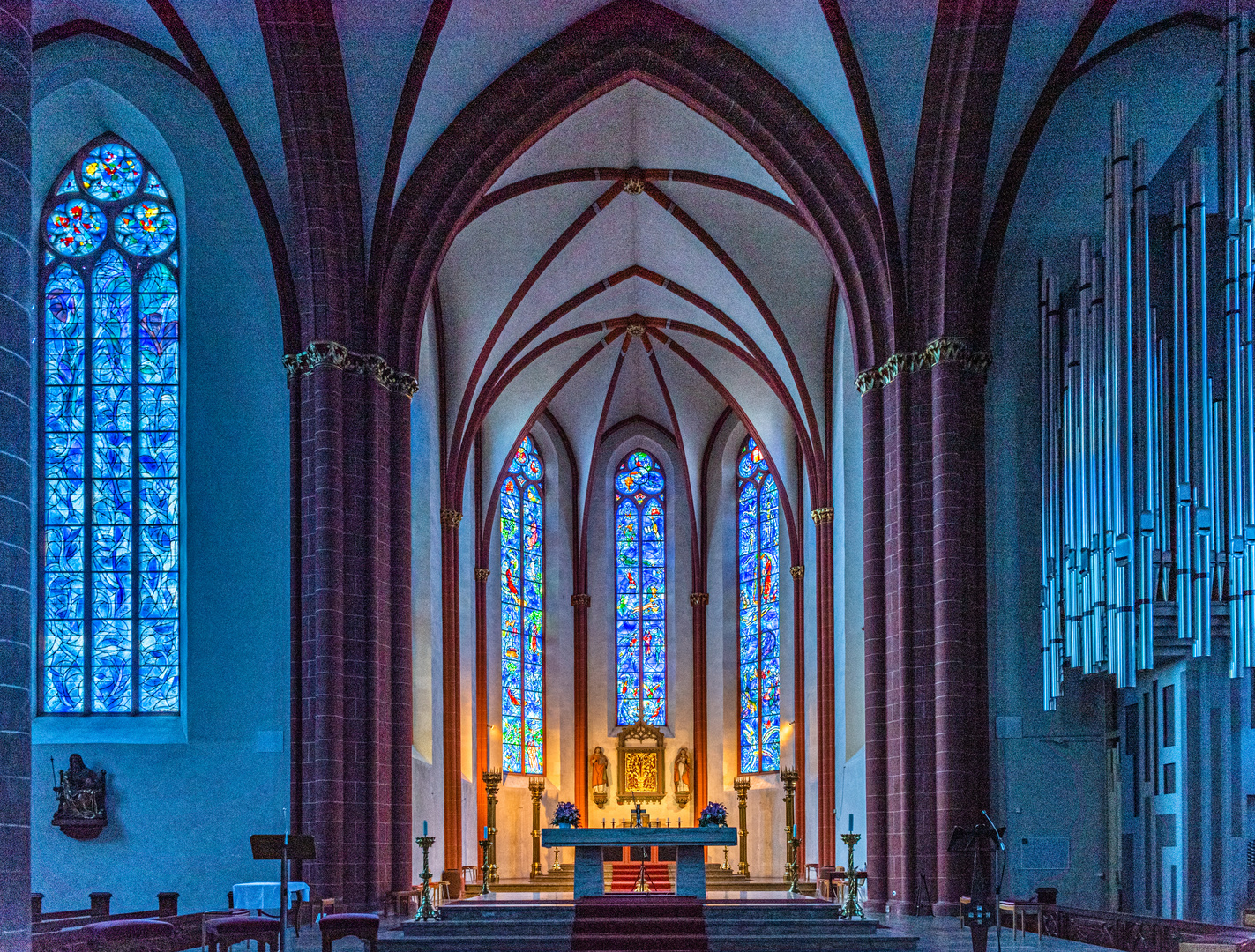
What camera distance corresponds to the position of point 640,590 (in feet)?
118

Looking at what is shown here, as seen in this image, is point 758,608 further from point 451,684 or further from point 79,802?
point 79,802

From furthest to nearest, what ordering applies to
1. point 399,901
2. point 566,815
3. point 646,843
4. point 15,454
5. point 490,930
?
point 566,815 → point 399,901 → point 646,843 → point 490,930 → point 15,454

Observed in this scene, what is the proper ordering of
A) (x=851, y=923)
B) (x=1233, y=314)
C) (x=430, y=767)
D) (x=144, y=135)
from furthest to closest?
(x=430, y=767)
(x=144, y=135)
(x=851, y=923)
(x=1233, y=314)

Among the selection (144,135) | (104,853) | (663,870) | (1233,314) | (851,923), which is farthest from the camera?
(663,870)

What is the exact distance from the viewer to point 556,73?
69.6 feet

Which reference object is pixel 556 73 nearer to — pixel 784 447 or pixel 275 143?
pixel 275 143

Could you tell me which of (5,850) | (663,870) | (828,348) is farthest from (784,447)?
(5,850)

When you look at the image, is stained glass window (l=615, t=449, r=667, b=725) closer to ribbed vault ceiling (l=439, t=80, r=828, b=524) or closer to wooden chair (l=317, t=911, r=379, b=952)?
ribbed vault ceiling (l=439, t=80, r=828, b=524)

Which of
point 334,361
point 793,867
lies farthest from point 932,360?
point 793,867

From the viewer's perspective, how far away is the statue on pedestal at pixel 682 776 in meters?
33.8

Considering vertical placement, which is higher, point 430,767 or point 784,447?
point 784,447

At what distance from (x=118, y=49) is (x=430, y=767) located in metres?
13.5

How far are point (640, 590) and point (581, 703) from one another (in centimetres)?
312

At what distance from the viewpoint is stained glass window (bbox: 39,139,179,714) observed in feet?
63.5
